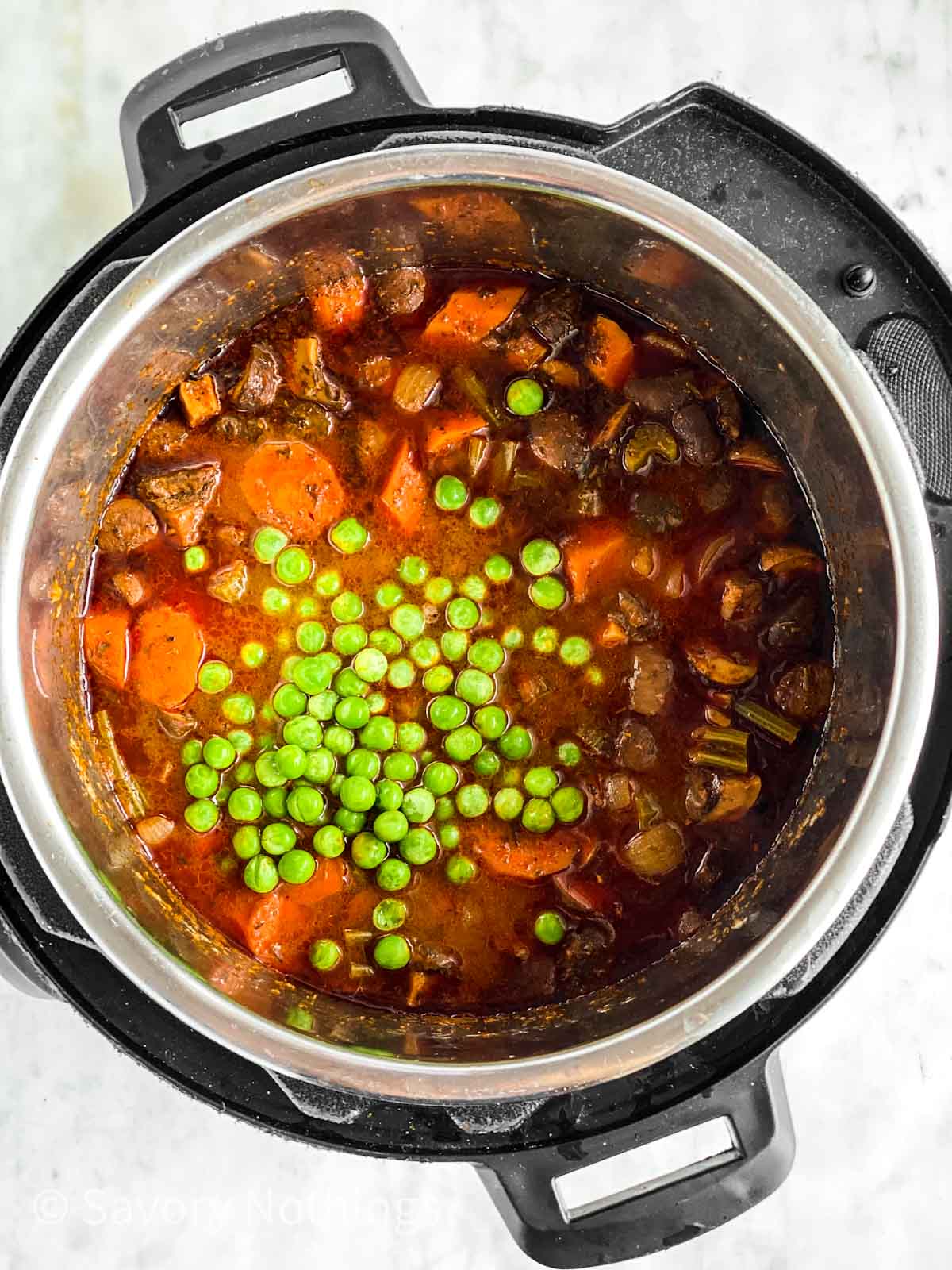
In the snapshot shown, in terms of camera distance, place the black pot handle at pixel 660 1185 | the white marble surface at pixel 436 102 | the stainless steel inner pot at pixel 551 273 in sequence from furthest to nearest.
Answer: the white marble surface at pixel 436 102 → the black pot handle at pixel 660 1185 → the stainless steel inner pot at pixel 551 273

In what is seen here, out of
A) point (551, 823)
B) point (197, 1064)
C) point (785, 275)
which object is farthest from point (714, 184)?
point (197, 1064)

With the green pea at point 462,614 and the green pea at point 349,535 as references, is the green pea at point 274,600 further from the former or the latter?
the green pea at point 462,614

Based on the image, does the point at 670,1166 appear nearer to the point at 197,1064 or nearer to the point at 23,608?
the point at 197,1064

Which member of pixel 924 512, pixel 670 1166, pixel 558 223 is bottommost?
pixel 670 1166

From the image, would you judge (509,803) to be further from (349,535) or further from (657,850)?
(349,535)

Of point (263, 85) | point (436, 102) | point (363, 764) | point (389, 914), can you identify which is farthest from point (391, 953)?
point (436, 102)

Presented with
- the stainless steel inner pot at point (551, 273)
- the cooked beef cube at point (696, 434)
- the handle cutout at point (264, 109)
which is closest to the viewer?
the stainless steel inner pot at point (551, 273)

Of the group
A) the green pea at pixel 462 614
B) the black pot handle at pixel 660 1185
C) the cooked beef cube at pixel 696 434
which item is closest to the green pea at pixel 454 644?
the green pea at pixel 462 614
